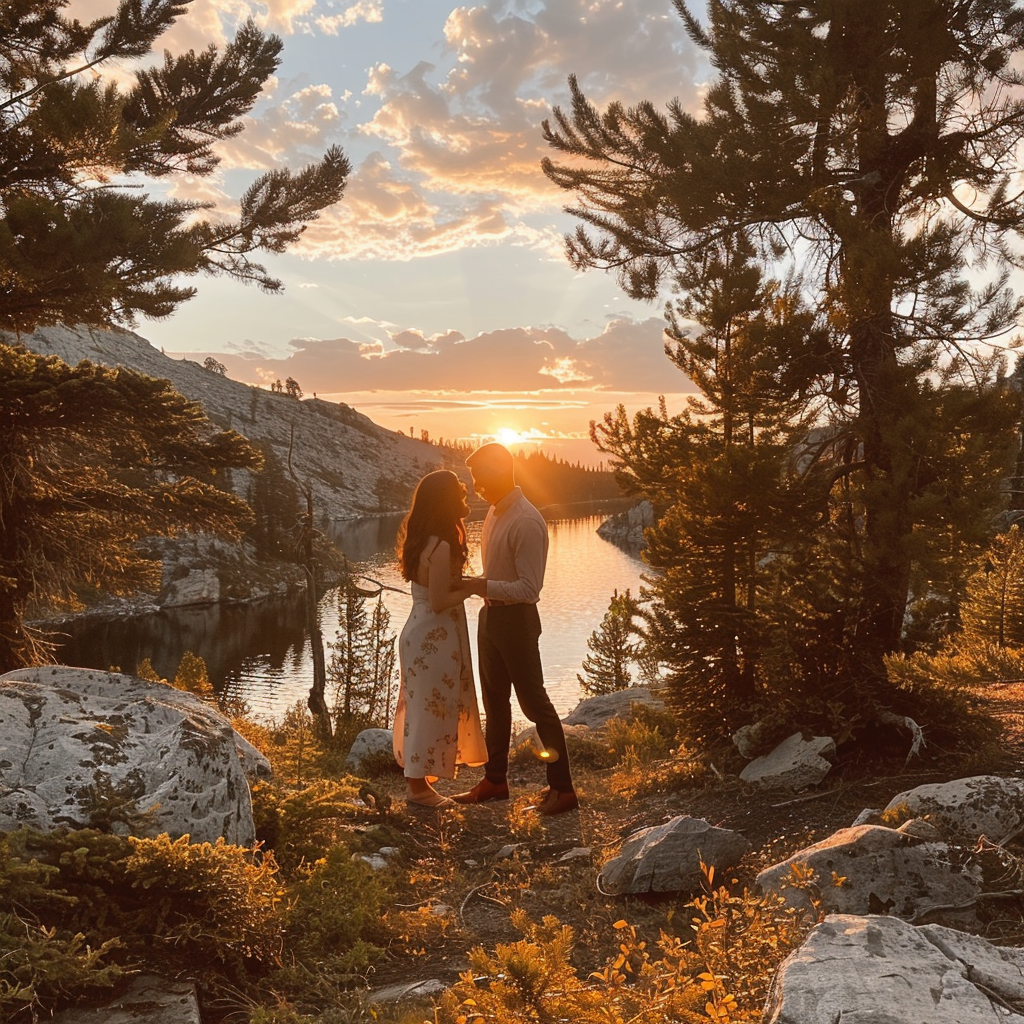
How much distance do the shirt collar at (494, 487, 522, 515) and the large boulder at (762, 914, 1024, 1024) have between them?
4.25m

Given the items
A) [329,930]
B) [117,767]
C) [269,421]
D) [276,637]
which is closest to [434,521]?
[117,767]

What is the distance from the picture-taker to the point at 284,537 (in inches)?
2950

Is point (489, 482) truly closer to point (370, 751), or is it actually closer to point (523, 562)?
point (523, 562)

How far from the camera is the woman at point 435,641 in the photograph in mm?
6117

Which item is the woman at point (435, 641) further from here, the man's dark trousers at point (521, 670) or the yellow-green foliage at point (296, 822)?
the yellow-green foliage at point (296, 822)

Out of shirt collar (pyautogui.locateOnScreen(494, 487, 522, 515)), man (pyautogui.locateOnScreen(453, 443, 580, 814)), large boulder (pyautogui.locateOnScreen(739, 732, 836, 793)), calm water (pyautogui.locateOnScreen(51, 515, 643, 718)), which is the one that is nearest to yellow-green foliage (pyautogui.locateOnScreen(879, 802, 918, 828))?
large boulder (pyautogui.locateOnScreen(739, 732, 836, 793))

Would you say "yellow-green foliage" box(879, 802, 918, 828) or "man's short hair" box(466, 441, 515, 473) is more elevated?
"man's short hair" box(466, 441, 515, 473)

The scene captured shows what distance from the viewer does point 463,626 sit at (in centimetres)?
641

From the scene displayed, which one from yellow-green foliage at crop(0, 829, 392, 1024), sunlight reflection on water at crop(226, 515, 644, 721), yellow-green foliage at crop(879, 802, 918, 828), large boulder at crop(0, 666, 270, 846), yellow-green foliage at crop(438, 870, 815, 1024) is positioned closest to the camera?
yellow-green foliage at crop(438, 870, 815, 1024)

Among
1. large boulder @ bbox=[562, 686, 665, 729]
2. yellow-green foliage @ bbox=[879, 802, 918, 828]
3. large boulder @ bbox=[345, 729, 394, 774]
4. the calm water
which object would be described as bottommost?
the calm water

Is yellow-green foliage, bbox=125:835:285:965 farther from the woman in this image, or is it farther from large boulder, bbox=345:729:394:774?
large boulder, bbox=345:729:394:774

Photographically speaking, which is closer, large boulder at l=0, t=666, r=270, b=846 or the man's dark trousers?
large boulder at l=0, t=666, r=270, b=846

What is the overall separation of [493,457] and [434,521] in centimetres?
71

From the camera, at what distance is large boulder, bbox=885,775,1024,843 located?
4258 millimetres
